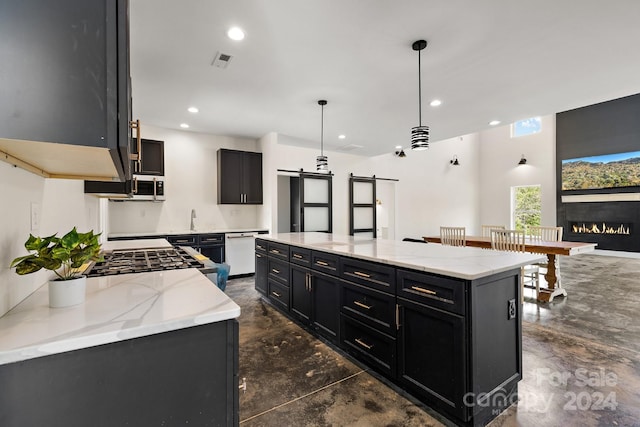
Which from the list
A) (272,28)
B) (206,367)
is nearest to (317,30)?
(272,28)

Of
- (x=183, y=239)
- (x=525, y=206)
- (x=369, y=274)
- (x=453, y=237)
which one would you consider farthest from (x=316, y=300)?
(x=525, y=206)

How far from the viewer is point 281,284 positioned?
345cm

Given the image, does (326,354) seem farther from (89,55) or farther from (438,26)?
(438,26)

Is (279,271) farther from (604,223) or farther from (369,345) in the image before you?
(604,223)

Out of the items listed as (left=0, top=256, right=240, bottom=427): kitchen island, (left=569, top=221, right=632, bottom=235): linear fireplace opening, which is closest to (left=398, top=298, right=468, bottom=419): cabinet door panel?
(left=0, top=256, right=240, bottom=427): kitchen island

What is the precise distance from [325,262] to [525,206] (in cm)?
889

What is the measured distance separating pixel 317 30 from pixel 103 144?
2227 mm

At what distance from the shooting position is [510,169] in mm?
9258

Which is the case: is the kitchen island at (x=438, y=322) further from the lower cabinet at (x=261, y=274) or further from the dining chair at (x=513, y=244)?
the dining chair at (x=513, y=244)

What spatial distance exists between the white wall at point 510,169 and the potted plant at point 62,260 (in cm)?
1029

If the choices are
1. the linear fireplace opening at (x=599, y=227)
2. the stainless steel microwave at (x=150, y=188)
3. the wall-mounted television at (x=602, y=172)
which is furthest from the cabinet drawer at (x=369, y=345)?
the wall-mounted television at (x=602, y=172)

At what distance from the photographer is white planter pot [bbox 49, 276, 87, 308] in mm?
1039

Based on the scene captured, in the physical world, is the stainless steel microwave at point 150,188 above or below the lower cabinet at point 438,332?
above

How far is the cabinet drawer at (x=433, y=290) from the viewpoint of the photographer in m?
1.60
